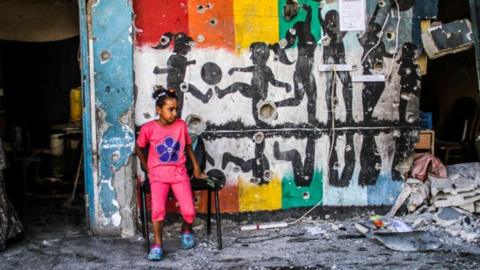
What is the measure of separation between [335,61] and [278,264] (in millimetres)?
2414

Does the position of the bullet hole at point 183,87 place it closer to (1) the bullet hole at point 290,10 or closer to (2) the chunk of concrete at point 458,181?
(1) the bullet hole at point 290,10

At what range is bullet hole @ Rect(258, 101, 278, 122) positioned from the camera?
5.86 metres

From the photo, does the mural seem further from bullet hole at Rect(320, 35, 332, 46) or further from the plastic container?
the plastic container

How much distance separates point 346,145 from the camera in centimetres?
602

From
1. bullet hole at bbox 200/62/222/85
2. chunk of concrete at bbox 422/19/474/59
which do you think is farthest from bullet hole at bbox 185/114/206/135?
chunk of concrete at bbox 422/19/474/59

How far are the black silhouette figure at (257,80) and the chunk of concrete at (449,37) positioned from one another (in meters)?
1.70

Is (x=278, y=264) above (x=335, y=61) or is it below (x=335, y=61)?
below

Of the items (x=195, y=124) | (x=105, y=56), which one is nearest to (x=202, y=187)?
(x=195, y=124)

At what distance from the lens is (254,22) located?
5766 mm

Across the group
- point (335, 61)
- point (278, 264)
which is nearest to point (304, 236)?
point (278, 264)

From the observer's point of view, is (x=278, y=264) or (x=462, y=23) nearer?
(x=278, y=264)

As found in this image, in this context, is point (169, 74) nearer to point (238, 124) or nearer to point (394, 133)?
point (238, 124)

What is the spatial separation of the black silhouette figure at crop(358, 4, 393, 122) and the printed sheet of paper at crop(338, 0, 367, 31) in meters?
0.11

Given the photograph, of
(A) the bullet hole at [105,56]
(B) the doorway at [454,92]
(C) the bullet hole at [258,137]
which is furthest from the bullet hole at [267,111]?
(B) the doorway at [454,92]
